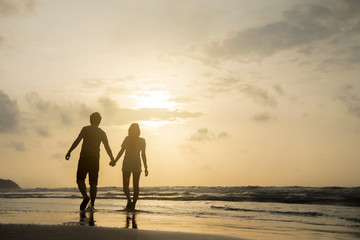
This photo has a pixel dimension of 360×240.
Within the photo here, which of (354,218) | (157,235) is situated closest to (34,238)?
(157,235)

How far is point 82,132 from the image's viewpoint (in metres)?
8.69

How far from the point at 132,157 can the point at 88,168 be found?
1.53 m

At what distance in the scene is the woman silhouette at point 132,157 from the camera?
32.1 ft

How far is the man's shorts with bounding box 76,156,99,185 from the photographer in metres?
8.59

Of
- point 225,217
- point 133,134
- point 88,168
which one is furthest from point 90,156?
point 225,217

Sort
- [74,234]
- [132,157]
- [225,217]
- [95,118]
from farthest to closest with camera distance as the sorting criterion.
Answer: [132,157] → [225,217] → [95,118] → [74,234]

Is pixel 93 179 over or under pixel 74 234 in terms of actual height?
over

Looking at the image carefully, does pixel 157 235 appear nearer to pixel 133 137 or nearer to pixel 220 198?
pixel 133 137

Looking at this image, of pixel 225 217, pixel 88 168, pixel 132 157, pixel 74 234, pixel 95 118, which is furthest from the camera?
pixel 132 157

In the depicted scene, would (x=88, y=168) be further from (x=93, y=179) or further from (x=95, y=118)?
(x=95, y=118)

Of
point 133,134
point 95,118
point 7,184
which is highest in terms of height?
point 95,118

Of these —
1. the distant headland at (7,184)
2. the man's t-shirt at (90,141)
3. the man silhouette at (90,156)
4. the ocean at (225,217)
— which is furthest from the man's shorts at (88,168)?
the distant headland at (7,184)

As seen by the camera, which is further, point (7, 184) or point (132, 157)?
point (7, 184)

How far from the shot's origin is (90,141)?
8664mm
